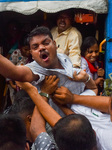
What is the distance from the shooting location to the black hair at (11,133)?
1.27 m

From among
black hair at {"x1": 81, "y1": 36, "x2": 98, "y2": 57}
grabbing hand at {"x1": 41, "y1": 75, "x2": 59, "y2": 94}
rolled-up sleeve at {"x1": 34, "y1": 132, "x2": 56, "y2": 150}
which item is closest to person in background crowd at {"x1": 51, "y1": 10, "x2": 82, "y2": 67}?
black hair at {"x1": 81, "y1": 36, "x2": 98, "y2": 57}

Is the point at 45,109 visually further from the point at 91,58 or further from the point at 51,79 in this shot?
the point at 91,58

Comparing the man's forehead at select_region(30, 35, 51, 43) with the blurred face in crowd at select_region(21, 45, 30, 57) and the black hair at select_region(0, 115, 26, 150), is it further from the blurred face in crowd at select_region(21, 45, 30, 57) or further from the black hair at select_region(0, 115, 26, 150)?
the blurred face in crowd at select_region(21, 45, 30, 57)

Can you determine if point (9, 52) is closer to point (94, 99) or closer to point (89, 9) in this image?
point (89, 9)

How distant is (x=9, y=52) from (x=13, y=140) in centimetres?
332

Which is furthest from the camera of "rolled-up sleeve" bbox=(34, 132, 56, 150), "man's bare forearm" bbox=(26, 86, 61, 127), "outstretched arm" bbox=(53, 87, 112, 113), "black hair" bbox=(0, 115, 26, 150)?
"outstretched arm" bbox=(53, 87, 112, 113)

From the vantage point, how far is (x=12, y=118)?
55.7 inches

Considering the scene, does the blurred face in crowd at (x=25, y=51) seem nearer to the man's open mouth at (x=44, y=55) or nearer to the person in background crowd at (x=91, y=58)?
the person in background crowd at (x=91, y=58)

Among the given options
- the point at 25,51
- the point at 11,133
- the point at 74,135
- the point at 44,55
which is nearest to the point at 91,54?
the point at 25,51

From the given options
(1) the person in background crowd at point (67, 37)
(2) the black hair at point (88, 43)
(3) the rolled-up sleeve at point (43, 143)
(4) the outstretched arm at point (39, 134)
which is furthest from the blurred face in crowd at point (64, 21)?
(3) the rolled-up sleeve at point (43, 143)

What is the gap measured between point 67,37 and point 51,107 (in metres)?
2.09

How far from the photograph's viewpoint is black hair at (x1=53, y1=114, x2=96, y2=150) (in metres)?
1.36

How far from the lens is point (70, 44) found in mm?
3686

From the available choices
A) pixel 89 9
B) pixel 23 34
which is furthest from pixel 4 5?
pixel 89 9
